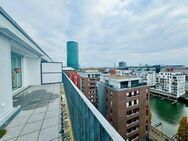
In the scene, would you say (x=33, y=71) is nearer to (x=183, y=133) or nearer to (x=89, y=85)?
(x=183, y=133)

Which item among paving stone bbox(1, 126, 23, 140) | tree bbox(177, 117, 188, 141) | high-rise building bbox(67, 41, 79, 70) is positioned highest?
high-rise building bbox(67, 41, 79, 70)

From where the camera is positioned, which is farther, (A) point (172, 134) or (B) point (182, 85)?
(B) point (182, 85)

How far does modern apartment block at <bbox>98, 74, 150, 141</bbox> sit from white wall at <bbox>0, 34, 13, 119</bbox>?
11359 millimetres

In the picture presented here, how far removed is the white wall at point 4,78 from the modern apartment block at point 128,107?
11359mm

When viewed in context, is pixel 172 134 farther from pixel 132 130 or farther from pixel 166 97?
pixel 166 97

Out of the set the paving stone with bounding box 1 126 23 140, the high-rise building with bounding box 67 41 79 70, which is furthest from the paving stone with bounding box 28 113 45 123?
the high-rise building with bounding box 67 41 79 70

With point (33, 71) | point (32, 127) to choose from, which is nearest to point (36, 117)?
point (32, 127)

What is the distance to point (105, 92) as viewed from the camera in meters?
16.3

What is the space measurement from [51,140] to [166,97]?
4123cm

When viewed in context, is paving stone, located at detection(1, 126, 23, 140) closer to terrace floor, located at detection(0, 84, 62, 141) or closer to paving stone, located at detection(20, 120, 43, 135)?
terrace floor, located at detection(0, 84, 62, 141)

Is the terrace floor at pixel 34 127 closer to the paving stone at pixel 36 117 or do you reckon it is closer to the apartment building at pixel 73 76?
the paving stone at pixel 36 117

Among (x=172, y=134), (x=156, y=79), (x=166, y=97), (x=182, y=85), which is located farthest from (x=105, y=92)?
(x=156, y=79)

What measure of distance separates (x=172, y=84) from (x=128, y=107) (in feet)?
99.2

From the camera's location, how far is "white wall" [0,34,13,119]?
3.25 m
